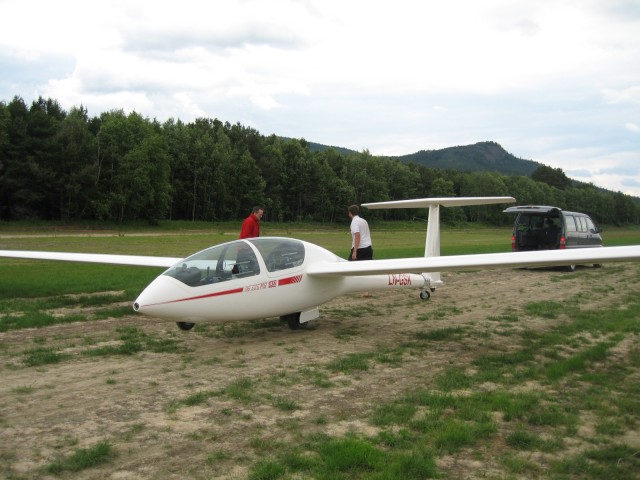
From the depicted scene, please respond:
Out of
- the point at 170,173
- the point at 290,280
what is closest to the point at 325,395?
the point at 290,280

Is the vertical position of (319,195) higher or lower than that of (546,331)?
higher

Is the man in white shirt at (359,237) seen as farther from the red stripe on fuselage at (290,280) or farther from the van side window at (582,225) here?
the van side window at (582,225)

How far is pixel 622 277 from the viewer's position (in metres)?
18.7

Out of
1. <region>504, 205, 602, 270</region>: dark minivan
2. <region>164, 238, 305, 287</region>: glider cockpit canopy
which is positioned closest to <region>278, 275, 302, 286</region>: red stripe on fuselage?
<region>164, 238, 305, 287</region>: glider cockpit canopy

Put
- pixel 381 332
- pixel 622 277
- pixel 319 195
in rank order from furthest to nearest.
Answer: pixel 319 195 → pixel 622 277 → pixel 381 332

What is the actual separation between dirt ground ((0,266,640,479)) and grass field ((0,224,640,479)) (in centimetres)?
2

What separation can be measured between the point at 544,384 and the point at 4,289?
12.6 meters

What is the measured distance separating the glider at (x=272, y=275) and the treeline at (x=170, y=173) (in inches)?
2120

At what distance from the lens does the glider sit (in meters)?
7.86

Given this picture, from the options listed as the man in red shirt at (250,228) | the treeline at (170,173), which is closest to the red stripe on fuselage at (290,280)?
the man in red shirt at (250,228)

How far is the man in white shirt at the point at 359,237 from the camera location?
41.3 ft

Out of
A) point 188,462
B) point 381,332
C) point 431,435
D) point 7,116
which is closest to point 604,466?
point 431,435

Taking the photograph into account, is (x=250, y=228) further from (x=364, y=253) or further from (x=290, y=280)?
(x=364, y=253)

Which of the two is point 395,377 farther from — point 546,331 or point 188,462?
point 546,331
